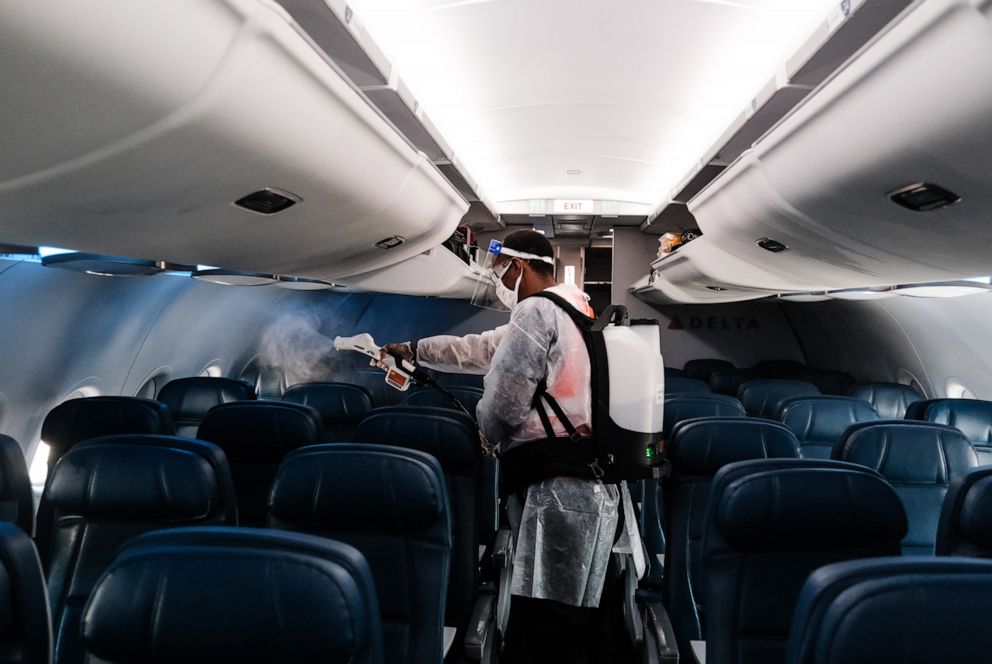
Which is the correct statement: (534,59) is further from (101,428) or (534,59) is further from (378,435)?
(101,428)

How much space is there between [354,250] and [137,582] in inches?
110

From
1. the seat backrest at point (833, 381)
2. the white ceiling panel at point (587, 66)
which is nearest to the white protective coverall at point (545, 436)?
the white ceiling panel at point (587, 66)

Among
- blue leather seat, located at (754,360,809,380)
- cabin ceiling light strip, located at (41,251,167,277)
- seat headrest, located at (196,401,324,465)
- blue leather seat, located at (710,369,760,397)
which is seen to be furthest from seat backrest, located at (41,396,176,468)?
blue leather seat, located at (754,360,809,380)

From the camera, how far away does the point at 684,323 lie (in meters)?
12.2

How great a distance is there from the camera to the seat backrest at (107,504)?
2266 millimetres

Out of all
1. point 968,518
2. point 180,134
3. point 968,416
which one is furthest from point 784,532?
point 968,416

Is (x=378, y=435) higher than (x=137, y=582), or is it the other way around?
(x=378, y=435)

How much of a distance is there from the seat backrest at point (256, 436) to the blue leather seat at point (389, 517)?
1082 millimetres

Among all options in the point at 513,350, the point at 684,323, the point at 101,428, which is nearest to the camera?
the point at 513,350

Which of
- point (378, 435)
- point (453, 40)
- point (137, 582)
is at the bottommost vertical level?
point (137, 582)

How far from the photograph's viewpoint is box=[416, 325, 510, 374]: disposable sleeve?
363 centimetres

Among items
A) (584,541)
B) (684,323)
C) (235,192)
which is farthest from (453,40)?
(684,323)

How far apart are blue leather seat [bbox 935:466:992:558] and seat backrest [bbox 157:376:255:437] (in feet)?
15.4

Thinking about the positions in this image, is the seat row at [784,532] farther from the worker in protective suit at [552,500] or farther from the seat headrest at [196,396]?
the seat headrest at [196,396]
